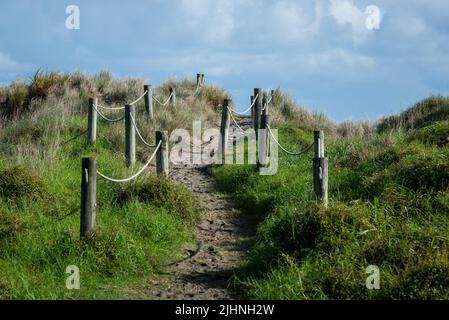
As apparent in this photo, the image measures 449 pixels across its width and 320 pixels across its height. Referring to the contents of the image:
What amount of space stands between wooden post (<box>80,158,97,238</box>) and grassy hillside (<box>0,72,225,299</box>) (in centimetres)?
17

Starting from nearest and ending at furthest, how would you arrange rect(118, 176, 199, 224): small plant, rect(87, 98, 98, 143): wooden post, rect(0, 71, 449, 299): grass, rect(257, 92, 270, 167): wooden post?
rect(0, 71, 449, 299): grass < rect(118, 176, 199, 224): small plant < rect(257, 92, 270, 167): wooden post < rect(87, 98, 98, 143): wooden post

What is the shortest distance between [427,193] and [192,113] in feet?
35.5

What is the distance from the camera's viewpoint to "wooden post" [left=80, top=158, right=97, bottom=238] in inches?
304

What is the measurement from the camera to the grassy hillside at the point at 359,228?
6.44 meters

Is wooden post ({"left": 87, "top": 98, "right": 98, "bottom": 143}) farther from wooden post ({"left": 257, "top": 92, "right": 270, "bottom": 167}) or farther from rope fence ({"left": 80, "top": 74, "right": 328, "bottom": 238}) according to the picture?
wooden post ({"left": 257, "top": 92, "right": 270, "bottom": 167})

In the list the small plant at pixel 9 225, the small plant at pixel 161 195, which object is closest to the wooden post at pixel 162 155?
the small plant at pixel 161 195

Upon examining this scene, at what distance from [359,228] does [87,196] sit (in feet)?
11.3

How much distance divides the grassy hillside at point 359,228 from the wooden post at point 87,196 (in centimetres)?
202

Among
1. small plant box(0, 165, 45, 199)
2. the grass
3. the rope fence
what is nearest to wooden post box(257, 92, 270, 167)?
the rope fence

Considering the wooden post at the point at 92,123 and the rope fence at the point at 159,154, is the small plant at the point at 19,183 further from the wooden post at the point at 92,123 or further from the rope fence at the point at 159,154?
the wooden post at the point at 92,123

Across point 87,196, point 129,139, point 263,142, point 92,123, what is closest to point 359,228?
point 87,196

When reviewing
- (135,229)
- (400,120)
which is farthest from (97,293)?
(400,120)
